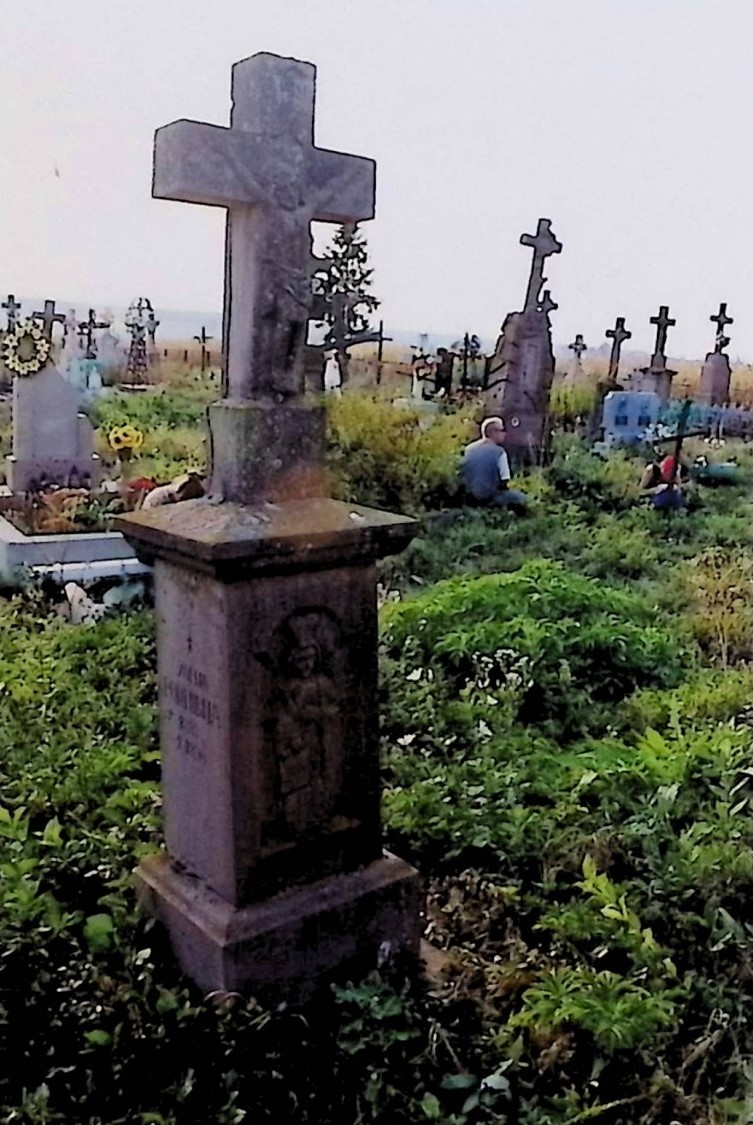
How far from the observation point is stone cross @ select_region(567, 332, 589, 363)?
16.3 meters

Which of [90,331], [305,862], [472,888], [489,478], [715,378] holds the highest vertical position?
[90,331]

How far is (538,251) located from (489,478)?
376cm

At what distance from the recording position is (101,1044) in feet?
7.56

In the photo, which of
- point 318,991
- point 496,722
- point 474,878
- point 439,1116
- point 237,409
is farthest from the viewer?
point 496,722

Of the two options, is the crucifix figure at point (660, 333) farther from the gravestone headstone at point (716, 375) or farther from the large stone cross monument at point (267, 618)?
the large stone cross monument at point (267, 618)

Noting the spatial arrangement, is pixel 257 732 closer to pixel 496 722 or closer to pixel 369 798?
pixel 369 798

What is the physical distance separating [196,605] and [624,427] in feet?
36.7

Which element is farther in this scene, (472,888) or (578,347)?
(578,347)

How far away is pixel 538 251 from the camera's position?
11.4 metres

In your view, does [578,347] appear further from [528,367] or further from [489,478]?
[489,478]

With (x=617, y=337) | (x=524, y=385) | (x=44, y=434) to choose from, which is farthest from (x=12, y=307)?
(x=617, y=337)

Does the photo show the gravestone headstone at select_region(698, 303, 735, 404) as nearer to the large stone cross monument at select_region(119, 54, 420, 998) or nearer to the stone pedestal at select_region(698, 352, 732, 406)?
the stone pedestal at select_region(698, 352, 732, 406)

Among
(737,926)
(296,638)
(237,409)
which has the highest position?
(237,409)

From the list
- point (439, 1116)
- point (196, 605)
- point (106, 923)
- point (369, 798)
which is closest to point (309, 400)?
point (196, 605)
